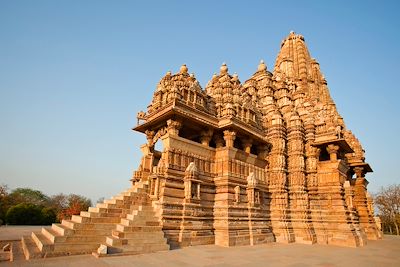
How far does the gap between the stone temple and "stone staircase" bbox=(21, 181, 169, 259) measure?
0.04 m

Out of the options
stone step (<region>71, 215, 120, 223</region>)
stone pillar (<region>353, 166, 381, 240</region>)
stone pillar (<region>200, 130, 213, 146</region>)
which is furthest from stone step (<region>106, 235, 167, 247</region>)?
stone pillar (<region>353, 166, 381, 240</region>)

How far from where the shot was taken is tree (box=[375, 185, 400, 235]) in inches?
1527

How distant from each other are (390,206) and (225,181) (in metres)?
38.3

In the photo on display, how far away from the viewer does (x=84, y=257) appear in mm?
8727

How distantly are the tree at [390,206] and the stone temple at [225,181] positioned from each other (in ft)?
68.5

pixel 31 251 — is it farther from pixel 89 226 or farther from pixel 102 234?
pixel 102 234

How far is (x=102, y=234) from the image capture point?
10.5 m

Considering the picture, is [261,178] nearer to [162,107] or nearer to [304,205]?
[304,205]

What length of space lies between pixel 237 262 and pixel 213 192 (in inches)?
234

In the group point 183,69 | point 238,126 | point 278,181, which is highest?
point 183,69

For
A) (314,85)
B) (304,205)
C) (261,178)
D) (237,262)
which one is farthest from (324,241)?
(314,85)

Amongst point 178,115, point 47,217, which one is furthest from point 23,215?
point 178,115

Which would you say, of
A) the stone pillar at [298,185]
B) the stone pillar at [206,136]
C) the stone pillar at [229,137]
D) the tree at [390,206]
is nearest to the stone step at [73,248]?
the stone pillar at [206,136]

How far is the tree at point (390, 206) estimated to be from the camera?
38.8m
